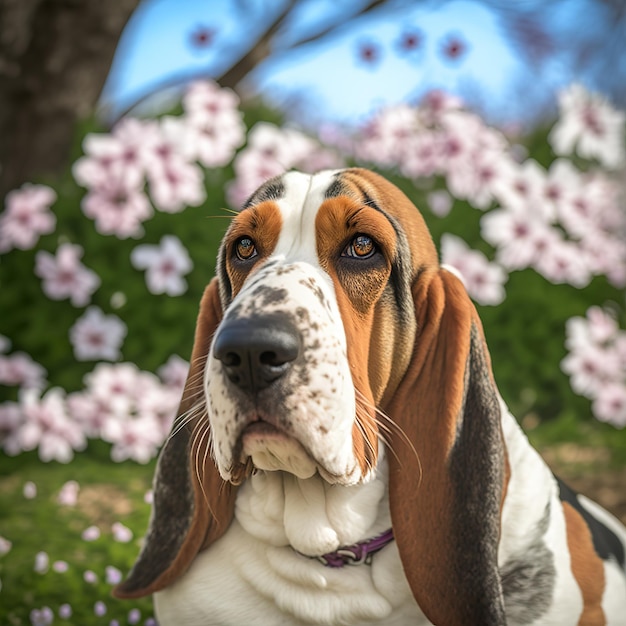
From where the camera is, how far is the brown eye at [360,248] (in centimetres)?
219

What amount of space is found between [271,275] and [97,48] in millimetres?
4591

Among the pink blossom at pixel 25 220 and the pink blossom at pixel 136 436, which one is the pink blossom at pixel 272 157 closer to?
the pink blossom at pixel 25 220

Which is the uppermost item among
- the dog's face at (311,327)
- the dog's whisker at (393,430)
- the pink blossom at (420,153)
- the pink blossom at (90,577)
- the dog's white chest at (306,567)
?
the dog's face at (311,327)

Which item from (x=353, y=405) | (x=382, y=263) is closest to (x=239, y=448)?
(x=353, y=405)

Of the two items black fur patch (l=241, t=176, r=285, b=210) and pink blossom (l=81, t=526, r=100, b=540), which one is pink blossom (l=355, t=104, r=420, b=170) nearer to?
pink blossom (l=81, t=526, r=100, b=540)

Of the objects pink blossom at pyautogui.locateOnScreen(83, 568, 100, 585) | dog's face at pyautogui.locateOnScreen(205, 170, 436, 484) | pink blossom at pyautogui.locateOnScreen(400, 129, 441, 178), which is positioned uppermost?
dog's face at pyautogui.locateOnScreen(205, 170, 436, 484)

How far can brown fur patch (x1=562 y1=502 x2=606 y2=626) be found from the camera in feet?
8.21

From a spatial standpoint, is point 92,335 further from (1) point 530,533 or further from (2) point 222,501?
(1) point 530,533

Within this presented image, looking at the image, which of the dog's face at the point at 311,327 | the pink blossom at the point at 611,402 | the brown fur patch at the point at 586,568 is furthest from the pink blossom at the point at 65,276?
the brown fur patch at the point at 586,568

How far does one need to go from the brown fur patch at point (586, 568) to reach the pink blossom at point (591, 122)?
3926 mm

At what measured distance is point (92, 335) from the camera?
5234 mm

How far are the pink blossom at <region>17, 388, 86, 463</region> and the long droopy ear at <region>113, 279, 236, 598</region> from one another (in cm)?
263

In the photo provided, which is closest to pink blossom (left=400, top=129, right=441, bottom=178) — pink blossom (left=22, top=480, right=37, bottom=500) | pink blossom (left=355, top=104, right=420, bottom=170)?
pink blossom (left=355, top=104, right=420, bottom=170)

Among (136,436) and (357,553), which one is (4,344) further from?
(357,553)
